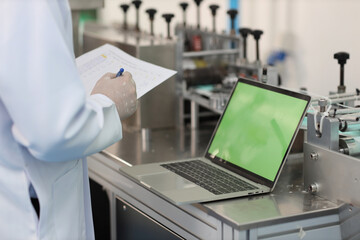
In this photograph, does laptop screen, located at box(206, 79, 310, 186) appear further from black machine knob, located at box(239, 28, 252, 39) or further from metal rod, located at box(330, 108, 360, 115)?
black machine knob, located at box(239, 28, 252, 39)

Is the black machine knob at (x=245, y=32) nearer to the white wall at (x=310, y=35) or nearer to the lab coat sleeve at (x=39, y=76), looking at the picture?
the white wall at (x=310, y=35)

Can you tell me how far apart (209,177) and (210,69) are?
0.75 meters

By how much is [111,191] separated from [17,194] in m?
0.68

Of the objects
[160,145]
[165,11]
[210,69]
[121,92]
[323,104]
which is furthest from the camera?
[165,11]

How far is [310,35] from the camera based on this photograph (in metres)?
3.19

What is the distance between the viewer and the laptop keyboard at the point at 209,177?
4.66 ft

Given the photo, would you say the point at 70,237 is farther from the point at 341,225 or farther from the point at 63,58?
the point at 341,225

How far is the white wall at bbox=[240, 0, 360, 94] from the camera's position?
2.90m

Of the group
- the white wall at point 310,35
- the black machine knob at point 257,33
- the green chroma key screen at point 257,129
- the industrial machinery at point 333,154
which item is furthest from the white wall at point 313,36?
the industrial machinery at point 333,154

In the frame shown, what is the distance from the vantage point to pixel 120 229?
74.0 inches

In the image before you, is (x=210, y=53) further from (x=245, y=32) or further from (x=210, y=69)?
(x=245, y=32)

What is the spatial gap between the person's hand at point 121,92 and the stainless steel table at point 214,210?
Answer: 0.93 feet

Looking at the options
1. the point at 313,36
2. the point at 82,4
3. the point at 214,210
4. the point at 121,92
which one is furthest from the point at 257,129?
the point at 313,36

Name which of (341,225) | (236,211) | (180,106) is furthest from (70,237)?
(180,106)
